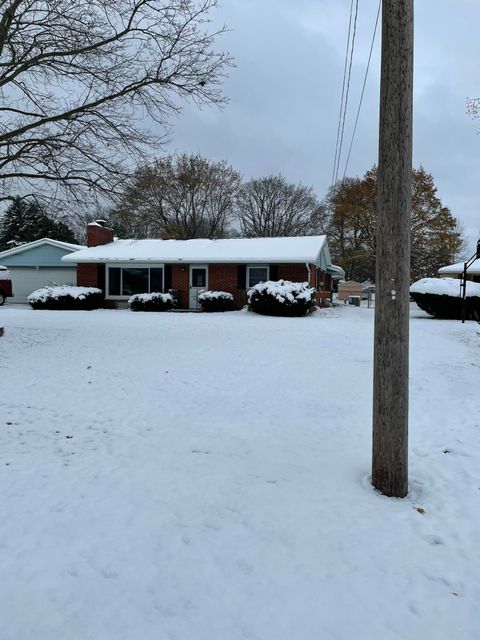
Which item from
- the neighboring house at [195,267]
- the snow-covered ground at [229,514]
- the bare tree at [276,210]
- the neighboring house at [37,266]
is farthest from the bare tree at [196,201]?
the snow-covered ground at [229,514]

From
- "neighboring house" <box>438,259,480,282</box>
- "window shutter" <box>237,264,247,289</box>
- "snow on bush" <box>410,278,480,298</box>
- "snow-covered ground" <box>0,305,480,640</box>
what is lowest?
"snow-covered ground" <box>0,305,480,640</box>

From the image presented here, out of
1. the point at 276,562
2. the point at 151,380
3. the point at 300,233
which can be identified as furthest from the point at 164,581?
the point at 300,233

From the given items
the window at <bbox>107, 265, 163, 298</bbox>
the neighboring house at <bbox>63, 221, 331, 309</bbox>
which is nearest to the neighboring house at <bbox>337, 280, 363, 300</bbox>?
the neighboring house at <bbox>63, 221, 331, 309</bbox>

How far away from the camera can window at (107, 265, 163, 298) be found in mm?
23406

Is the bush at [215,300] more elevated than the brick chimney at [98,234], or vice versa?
the brick chimney at [98,234]

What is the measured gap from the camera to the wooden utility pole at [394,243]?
354cm

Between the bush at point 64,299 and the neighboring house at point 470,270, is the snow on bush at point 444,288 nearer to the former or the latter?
the neighboring house at point 470,270

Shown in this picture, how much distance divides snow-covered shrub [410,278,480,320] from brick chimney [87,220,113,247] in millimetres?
17113

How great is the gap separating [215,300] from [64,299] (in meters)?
7.12

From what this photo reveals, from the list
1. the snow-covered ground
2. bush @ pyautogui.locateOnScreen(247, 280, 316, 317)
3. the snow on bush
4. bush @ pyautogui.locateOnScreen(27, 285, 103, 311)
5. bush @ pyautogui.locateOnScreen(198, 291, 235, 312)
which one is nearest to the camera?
the snow-covered ground

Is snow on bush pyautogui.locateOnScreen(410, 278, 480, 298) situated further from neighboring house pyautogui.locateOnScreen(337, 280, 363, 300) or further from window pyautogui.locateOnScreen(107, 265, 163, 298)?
neighboring house pyautogui.locateOnScreen(337, 280, 363, 300)

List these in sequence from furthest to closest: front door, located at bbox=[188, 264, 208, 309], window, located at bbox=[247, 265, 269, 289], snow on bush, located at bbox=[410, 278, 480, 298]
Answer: front door, located at bbox=[188, 264, 208, 309] → window, located at bbox=[247, 265, 269, 289] → snow on bush, located at bbox=[410, 278, 480, 298]

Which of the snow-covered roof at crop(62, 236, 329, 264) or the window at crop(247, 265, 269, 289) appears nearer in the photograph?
the snow-covered roof at crop(62, 236, 329, 264)

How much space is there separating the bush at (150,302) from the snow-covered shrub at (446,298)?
11.1 meters
